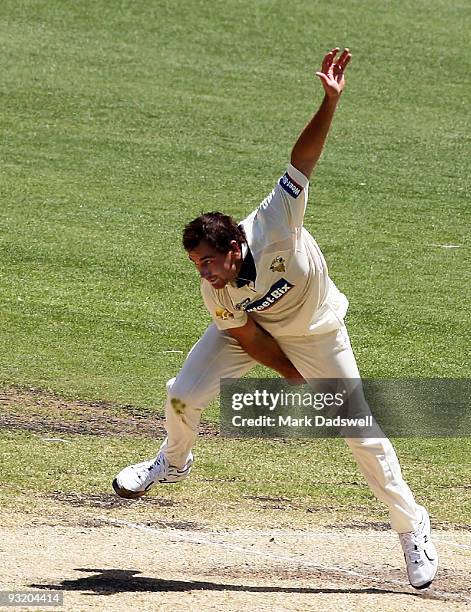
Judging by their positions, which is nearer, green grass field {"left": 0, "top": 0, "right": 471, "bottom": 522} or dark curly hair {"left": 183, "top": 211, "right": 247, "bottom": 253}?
dark curly hair {"left": 183, "top": 211, "right": 247, "bottom": 253}

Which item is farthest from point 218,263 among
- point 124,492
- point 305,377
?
point 124,492

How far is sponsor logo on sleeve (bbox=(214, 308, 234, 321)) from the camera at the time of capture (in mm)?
6722

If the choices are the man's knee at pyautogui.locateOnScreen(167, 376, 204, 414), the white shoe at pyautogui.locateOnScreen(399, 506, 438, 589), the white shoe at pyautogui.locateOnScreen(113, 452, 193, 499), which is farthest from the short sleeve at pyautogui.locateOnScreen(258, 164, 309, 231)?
the white shoe at pyautogui.locateOnScreen(399, 506, 438, 589)

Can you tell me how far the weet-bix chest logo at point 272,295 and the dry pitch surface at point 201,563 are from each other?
1.48m

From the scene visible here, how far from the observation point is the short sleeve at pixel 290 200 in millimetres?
6539

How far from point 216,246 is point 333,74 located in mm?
1186

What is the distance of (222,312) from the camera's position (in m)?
6.75

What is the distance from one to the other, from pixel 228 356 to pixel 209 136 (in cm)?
1295

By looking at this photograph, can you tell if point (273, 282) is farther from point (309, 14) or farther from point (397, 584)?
point (309, 14)

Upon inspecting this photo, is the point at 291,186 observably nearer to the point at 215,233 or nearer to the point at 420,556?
the point at 215,233

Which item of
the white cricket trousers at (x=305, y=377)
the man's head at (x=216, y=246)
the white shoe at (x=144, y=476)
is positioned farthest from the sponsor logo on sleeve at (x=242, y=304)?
the white shoe at (x=144, y=476)

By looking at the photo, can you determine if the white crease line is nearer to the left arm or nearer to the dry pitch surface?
the dry pitch surface

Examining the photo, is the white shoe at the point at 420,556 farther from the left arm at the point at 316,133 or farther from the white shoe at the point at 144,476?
the left arm at the point at 316,133

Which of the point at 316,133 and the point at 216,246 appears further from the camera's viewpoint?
the point at 316,133
